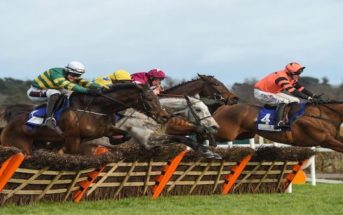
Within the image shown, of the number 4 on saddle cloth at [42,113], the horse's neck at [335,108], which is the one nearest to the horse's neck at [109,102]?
the number 4 on saddle cloth at [42,113]

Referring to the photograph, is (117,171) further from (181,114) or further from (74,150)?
(181,114)

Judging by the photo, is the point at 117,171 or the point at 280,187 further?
the point at 280,187

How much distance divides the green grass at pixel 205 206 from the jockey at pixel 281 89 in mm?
1969

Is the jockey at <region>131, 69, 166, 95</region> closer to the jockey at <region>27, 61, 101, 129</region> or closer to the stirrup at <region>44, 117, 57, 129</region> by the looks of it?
the jockey at <region>27, 61, 101, 129</region>

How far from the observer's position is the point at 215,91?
12250 mm

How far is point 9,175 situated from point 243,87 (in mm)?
32751

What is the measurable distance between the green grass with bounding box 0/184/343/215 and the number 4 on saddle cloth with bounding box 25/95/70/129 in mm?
1655

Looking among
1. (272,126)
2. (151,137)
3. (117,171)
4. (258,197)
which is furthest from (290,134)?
(117,171)

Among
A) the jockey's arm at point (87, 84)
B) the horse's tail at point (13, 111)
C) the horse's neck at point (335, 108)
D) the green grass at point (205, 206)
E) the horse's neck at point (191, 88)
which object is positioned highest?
the jockey's arm at point (87, 84)

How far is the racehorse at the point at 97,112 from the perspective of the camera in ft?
33.0

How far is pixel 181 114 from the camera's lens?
11.5 metres

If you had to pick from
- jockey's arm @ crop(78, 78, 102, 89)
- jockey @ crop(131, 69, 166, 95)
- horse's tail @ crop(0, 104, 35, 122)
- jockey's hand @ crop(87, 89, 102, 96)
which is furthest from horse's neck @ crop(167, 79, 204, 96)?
horse's tail @ crop(0, 104, 35, 122)

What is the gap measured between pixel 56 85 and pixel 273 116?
12.4ft

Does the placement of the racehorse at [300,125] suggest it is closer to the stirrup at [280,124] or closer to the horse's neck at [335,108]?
the horse's neck at [335,108]
